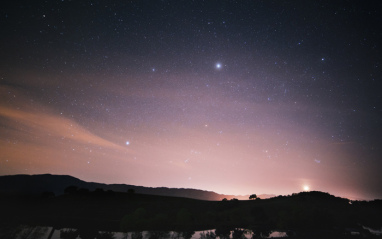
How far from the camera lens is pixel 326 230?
52625mm

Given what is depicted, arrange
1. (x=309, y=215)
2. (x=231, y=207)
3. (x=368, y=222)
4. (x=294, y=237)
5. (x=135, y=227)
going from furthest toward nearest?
(x=231, y=207) → (x=368, y=222) → (x=309, y=215) → (x=135, y=227) → (x=294, y=237)

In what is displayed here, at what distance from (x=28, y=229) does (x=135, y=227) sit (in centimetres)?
2943

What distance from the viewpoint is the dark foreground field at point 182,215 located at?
54844 mm

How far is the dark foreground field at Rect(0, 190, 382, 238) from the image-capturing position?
5484 cm

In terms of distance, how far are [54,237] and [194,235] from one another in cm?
3333

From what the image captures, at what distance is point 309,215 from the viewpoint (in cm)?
5834

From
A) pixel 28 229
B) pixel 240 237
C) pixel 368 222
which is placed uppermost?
pixel 368 222

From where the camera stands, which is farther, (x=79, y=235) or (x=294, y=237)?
(x=79, y=235)

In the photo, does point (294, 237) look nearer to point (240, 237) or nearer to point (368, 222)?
point (240, 237)

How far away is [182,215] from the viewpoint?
57250 mm

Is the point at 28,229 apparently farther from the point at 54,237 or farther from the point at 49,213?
the point at 49,213

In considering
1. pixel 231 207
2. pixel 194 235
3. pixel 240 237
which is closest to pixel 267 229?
pixel 240 237

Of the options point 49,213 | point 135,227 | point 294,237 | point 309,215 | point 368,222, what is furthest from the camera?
point 49,213

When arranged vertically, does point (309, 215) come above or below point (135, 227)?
above
